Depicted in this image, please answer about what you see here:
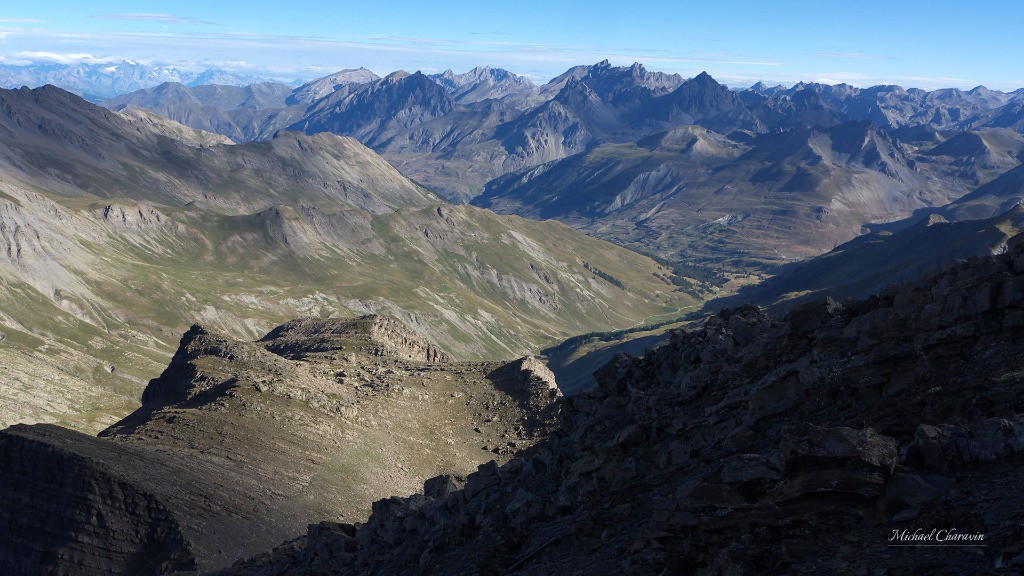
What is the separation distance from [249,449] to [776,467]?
184ft

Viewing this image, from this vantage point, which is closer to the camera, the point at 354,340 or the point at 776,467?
the point at 776,467

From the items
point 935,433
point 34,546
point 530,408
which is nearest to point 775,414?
point 935,433

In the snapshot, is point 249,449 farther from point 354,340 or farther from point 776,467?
point 776,467

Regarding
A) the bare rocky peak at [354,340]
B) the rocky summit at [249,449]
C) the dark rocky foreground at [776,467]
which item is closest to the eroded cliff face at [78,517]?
the rocky summit at [249,449]

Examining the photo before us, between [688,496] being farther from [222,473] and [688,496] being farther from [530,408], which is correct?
[530,408]

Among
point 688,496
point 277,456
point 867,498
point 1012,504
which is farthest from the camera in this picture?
point 277,456

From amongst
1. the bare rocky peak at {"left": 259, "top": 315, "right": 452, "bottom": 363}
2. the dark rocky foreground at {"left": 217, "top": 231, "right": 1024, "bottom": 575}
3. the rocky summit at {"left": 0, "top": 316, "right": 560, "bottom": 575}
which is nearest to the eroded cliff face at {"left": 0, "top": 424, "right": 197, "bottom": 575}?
the rocky summit at {"left": 0, "top": 316, "right": 560, "bottom": 575}

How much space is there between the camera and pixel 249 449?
7038 centimetres

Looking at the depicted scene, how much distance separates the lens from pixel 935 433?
24812mm

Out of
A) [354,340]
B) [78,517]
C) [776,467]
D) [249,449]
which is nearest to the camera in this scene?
[776,467]

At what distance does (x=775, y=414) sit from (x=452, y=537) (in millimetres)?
16121

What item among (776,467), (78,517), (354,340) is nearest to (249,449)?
(78,517)

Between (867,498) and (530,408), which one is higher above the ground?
(867,498)

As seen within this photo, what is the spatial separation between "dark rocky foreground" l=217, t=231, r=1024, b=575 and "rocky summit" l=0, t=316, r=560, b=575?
11662mm
